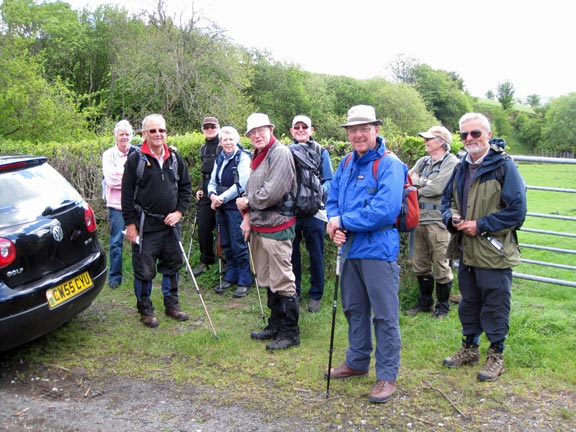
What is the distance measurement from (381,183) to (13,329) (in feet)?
10.6

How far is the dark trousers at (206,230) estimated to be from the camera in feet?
24.2

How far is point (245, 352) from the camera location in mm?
4934

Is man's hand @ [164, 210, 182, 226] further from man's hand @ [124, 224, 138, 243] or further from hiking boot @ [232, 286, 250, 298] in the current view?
hiking boot @ [232, 286, 250, 298]

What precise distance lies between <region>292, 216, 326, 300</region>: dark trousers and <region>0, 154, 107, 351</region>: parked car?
2223 mm

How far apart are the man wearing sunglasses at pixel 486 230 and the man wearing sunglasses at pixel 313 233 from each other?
1939mm

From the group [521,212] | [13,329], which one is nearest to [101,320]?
[13,329]

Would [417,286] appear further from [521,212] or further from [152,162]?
[152,162]

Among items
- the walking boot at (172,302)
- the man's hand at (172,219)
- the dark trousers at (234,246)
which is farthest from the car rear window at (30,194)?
the dark trousers at (234,246)

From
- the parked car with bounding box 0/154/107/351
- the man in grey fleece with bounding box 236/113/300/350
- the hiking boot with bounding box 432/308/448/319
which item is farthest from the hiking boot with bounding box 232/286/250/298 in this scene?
the hiking boot with bounding box 432/308/448/319

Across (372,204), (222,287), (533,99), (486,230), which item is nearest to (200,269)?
(222,287)

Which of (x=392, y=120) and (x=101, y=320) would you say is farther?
(x=392, y=120)

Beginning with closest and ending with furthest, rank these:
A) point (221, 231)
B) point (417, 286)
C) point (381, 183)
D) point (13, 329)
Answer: point (381, 183) < point (13, 329) < point (417, 286) < point (221, 231)

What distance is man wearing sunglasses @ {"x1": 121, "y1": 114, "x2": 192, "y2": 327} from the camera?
18.2ft

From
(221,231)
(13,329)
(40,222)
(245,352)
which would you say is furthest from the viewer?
(221,231)
